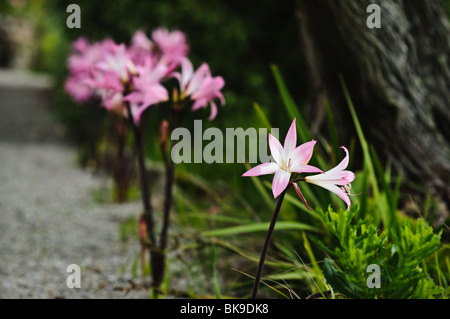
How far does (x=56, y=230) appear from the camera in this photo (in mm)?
2611

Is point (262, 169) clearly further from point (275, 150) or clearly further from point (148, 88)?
point (148, 88)

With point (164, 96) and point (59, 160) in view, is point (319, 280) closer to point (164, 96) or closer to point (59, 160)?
point (164, 96)

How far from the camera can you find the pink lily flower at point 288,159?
3.05 ft

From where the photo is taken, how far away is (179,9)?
13.3 ft

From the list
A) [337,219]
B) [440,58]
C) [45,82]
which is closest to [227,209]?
[440,58]

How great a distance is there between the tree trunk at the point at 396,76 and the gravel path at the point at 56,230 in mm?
1298

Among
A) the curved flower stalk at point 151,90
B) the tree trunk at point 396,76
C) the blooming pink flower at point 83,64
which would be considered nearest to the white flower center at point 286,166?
the curved flower stalk at point 151,90

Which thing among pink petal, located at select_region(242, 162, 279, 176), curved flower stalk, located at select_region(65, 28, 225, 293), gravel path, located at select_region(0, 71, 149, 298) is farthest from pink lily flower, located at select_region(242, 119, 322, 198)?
gravel path, located at select_region(0, 71, 149, 298)

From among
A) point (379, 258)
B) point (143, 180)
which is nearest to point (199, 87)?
point (143, 180)

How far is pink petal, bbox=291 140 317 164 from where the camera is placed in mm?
945

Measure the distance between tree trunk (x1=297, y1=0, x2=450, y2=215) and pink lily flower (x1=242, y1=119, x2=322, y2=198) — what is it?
1161 mm

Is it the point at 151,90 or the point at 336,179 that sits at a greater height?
the point at 151,90

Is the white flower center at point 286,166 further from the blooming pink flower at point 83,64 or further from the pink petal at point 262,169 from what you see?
the blooming pink flower at point 83,64

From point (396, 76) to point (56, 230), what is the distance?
199 cm
